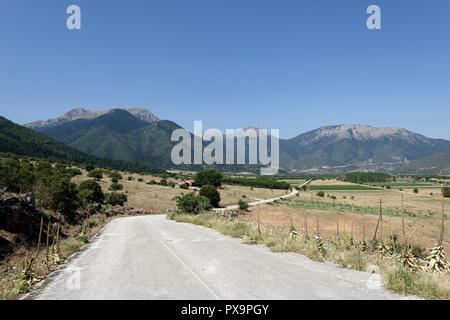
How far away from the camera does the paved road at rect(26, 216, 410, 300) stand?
609 cm

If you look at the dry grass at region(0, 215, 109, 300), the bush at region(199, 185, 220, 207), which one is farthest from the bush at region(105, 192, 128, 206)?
the dry grass at region(0, 215, 109, 300)

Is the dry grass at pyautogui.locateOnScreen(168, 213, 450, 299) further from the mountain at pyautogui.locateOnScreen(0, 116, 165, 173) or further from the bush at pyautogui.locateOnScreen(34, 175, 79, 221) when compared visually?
the mountain at pyautogui.locateOnScreen(0, 116, 165, 173)

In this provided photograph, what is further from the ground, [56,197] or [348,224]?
[56,197]

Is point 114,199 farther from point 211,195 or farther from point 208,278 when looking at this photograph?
point 208,278

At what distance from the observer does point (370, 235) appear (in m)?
32.5

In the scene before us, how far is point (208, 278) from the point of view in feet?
24.0

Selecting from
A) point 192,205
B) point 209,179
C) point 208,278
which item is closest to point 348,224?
point 192,205

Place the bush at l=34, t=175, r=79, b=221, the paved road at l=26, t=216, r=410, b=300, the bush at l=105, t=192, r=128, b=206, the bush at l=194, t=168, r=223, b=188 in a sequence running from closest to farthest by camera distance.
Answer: the paved road at l=26, t=216, r=410, b=300 < the bush at l=34, t=175, r=79, b=221 < the bush at l=105, t=192, r=128, b=206 < the bush at l=194, t=168, r=223, b=188

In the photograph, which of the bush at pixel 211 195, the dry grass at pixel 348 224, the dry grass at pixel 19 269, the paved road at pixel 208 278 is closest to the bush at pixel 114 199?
the bush at pixel 211 195

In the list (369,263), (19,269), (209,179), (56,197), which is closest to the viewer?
(369,263)

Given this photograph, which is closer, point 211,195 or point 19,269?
point 19,269

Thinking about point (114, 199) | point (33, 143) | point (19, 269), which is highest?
point (33, 143)

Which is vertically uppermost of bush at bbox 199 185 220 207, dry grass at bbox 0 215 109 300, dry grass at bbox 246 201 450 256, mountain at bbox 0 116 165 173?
mountain at bbox 0 116 165 173

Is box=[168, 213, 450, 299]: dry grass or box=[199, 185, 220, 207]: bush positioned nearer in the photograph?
box=[168, 213, 450, 299]: dry grass
